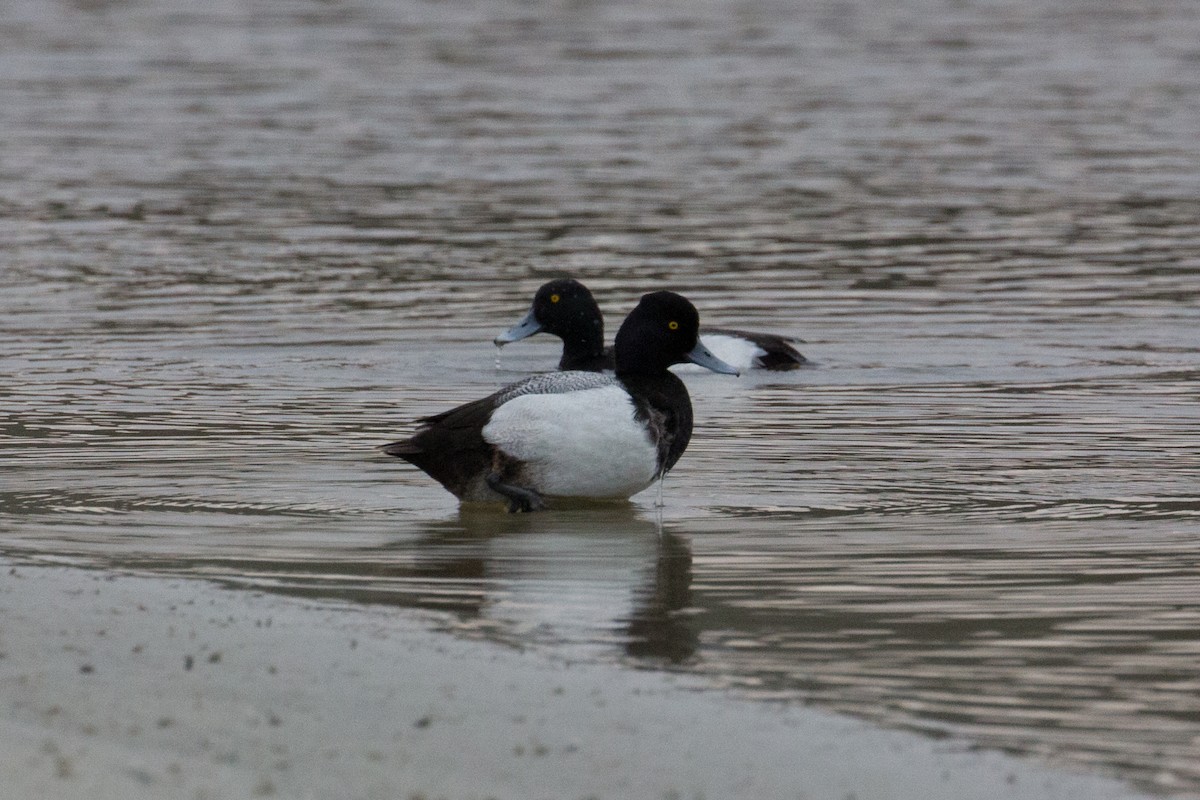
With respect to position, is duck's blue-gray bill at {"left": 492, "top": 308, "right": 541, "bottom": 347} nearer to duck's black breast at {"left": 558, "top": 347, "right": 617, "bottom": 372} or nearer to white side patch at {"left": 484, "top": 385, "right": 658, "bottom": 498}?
duck's black breast at {"left": 558, "top": 347, "right": 617, "bottom": 372}

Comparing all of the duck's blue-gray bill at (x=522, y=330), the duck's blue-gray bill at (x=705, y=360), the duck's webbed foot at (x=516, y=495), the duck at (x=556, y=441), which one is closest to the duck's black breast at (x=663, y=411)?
the duck at (x=556, y=441)

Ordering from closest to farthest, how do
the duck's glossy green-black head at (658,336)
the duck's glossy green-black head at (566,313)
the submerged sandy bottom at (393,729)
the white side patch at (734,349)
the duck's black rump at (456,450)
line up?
the submerged sandy bottom at (393,729), the duck's black rump at (456,450), the duck's glossy green-black head at (658,336), the duck's glossy green-black head at (566,313), the white side patch at (734,349)

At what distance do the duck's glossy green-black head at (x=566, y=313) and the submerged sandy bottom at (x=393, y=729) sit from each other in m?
7.44

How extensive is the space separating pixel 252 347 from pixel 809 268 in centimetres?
569

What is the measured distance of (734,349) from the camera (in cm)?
1475

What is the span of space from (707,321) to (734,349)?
211cm

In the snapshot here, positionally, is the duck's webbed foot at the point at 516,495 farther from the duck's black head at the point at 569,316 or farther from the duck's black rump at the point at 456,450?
the duck's black head at the point at 569,316

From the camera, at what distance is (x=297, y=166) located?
25.8 m

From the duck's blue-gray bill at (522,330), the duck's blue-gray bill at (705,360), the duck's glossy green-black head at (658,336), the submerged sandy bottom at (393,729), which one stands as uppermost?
the duck's glossy green-black head at (658,336)

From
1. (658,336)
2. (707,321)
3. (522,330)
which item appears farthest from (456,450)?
(707,321)

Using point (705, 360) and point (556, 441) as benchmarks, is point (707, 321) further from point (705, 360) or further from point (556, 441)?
point (556, 441)

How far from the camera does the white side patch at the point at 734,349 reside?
14742 mm

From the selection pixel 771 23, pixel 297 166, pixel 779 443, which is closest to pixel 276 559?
pixel 779 443

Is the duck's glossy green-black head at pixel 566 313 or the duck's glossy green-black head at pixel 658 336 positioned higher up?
the duck's glossy green-black head at pixel 658 336
